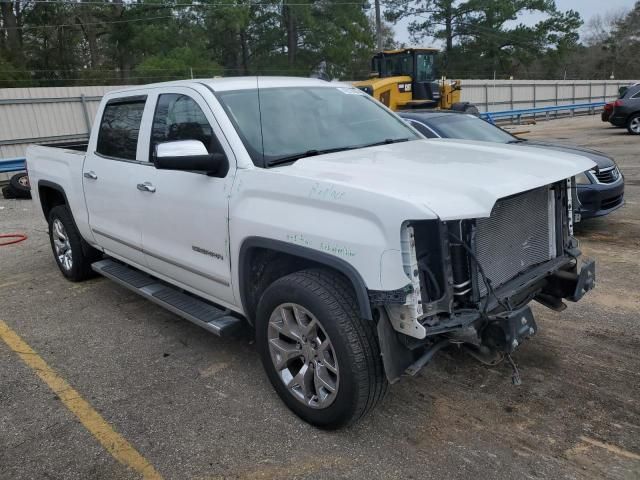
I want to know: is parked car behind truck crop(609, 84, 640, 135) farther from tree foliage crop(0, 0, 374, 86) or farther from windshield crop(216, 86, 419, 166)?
tree foliage crop(0, 0, 374, 86)

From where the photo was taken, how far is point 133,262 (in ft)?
15.6

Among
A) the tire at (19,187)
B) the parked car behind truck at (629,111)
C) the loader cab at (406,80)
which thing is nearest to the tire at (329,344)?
the tire at (19,187)

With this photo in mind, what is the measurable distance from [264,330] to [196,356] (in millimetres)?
1110

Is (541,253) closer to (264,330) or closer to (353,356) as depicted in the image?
(353,356)

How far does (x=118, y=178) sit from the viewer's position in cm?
453

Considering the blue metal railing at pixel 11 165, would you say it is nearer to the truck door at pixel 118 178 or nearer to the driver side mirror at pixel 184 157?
the truck door at pixel 118 178

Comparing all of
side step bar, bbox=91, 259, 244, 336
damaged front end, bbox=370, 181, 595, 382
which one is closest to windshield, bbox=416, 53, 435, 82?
side step bar, bbox=91, 259, 244, 336

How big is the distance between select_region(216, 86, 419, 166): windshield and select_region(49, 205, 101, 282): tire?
2.80 meters

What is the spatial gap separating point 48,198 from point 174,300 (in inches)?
117

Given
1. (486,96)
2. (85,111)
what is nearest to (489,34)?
(486,96)

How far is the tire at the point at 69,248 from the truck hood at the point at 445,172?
3289mm

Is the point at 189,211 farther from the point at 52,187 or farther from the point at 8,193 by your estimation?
the point at 8,193

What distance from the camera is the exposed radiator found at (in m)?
3.04

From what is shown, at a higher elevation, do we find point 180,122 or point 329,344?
point 180,122
